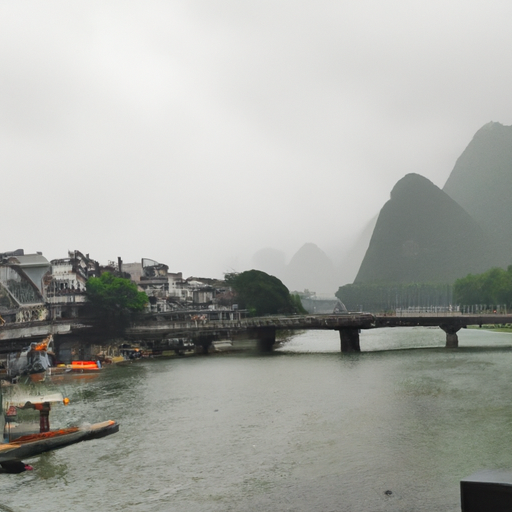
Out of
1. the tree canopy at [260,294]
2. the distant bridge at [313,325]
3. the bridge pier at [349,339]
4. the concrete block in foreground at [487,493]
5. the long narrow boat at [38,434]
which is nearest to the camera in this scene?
the concrete block in foreground at [487,493]

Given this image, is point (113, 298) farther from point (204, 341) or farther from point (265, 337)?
point (265, 337)

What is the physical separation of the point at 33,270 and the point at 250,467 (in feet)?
207

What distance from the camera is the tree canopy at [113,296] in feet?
263

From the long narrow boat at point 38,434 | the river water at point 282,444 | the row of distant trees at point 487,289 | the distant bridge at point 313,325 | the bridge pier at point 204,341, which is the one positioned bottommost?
the river water at point 282,444

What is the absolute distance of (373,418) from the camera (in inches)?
1216

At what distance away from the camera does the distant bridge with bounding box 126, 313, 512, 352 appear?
2598 inches

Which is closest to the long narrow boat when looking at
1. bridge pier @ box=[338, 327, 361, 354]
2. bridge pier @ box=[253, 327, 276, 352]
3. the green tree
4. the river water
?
the river water

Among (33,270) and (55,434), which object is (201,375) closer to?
(55,434)

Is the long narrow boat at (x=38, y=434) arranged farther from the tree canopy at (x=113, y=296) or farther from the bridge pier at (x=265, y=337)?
the tree canopy at (x=113, y=296)

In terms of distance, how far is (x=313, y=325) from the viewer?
223 feet

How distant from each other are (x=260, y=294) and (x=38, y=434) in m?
89.2

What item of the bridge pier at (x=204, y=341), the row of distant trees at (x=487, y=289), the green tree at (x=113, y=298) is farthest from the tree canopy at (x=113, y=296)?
the row of distant trees at (x=487, y=289)

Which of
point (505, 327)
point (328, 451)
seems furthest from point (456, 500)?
→ point (505, 327)

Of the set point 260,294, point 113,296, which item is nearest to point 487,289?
point 260,294
